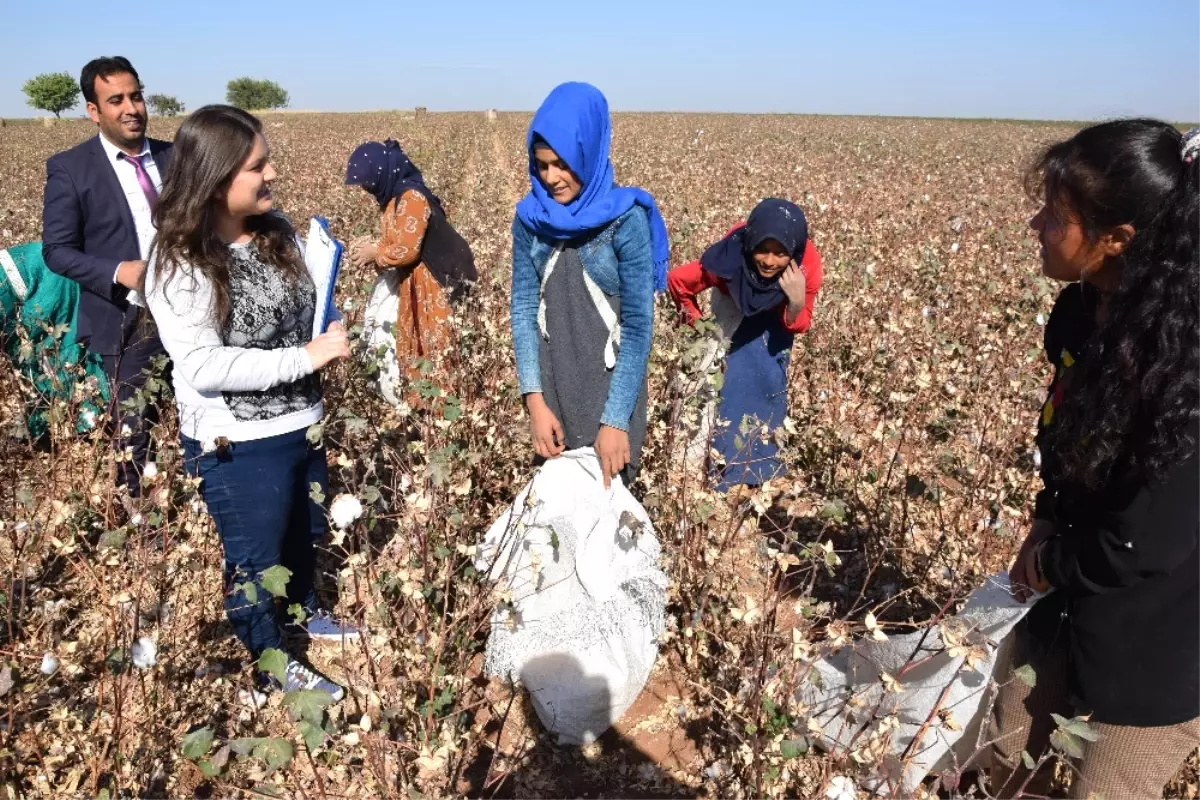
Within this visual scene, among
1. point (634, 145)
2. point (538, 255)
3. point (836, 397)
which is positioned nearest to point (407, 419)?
point (538, 255)

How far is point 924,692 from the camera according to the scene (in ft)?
6.11

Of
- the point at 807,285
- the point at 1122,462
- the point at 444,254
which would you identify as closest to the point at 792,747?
the point at 1122,462

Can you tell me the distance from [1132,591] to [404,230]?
3.39 metres

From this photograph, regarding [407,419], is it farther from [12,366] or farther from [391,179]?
[12,366]

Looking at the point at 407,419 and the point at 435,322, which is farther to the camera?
the point at 435,322

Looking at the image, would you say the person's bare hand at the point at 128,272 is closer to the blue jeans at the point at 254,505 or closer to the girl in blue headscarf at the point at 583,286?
the blue jeans at the point at 254,505

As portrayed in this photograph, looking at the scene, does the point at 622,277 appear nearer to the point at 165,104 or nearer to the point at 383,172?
the point at 383,172

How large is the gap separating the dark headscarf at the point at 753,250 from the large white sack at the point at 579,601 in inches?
51.5

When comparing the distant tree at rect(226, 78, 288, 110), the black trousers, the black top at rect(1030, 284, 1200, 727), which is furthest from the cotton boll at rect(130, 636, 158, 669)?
the distant tree at rect(226, 78, 288, 110)

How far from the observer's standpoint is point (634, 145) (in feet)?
74.3

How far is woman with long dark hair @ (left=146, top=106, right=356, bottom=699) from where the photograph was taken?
200 cm

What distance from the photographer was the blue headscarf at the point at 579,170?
213 centimetres

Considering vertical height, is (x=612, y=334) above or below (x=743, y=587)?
above

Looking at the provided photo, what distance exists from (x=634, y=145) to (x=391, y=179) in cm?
1987
